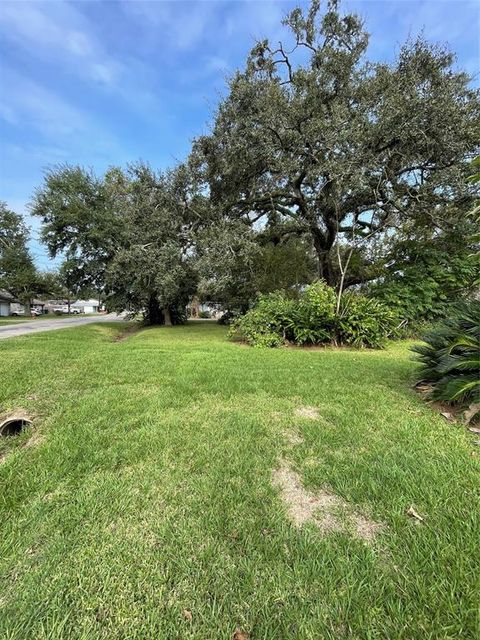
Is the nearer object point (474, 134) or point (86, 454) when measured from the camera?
point (86, 454)

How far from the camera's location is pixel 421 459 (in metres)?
2.37

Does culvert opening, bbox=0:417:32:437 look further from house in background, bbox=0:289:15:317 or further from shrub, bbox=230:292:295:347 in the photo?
house in background, bbox=0:289:15:317

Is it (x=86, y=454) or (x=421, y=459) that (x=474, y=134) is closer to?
(x=421, y=459)

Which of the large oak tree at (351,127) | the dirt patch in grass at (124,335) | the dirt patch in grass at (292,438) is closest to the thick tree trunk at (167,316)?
the dirt patch in grass at (124,335)

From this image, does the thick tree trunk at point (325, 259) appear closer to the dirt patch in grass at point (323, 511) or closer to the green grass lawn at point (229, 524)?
the green grass lawn at point (229, 524)

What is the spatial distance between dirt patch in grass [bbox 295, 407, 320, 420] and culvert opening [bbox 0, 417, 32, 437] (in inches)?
104

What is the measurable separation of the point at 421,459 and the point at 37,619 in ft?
7.99

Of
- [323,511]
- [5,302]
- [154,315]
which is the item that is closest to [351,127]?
[323,511]

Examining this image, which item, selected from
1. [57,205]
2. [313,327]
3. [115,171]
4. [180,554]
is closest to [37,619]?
[180,554]

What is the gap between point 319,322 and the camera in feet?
29.9

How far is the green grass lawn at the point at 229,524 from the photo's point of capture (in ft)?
4.10

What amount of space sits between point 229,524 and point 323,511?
1.84ft

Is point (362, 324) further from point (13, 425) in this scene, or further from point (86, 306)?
point (86, 306)

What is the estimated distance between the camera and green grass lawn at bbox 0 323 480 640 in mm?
1249
